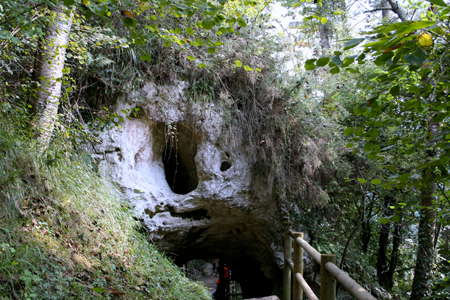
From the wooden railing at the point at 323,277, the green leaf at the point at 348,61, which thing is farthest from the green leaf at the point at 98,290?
the green leaf at the point at 348,61

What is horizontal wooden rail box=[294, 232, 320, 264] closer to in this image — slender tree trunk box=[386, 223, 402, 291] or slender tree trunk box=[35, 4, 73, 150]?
slender tree trunk box=[35, 4, 73, 150]

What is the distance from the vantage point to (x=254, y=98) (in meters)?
5.75

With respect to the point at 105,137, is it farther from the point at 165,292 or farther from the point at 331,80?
the point at 331,80

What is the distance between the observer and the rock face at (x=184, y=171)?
507 centimetres

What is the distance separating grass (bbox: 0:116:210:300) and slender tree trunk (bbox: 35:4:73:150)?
0.23m

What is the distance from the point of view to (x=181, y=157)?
20.4ft

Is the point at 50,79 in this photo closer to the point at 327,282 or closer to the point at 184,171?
the point at 184,171

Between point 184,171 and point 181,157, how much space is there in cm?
33

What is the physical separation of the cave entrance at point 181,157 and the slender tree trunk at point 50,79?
6.23ft

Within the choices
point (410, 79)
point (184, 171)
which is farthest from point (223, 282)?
point (410, 79)

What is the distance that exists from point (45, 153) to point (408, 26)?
3440mm

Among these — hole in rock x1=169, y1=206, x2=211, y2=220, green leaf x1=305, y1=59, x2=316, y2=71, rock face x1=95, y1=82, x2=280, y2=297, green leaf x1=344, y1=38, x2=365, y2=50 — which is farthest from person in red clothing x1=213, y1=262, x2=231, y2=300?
green leaf x1=344, y1=38, x2=365, y2=50

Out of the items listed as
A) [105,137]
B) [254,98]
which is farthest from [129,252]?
[254,98]

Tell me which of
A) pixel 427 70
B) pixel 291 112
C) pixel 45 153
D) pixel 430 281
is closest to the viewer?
pixel 427 70
